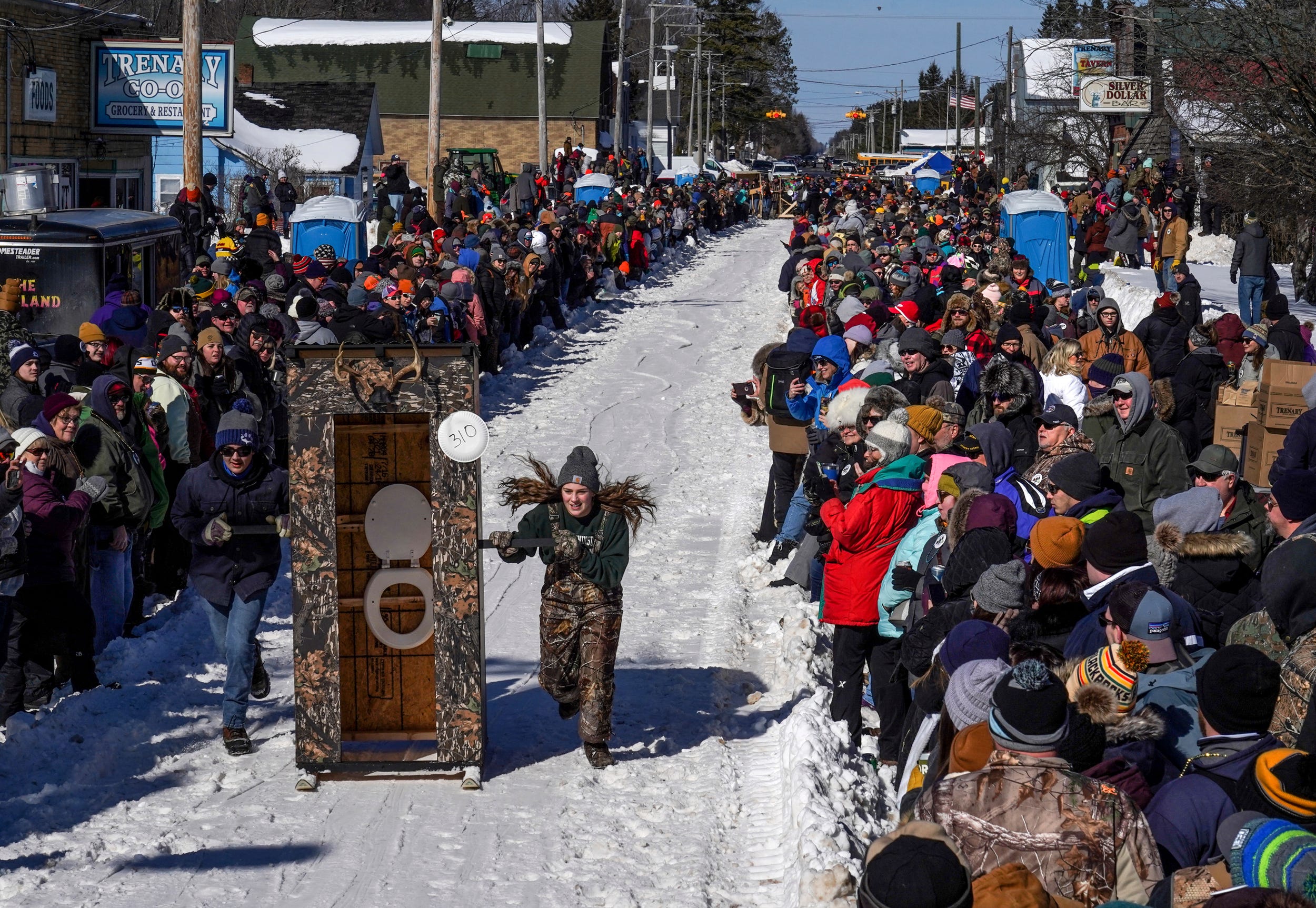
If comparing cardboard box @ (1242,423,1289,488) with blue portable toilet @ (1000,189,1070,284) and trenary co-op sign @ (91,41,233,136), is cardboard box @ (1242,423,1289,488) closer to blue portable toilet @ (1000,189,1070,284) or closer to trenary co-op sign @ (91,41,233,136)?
blue portable toilet @ (1000,189,1070,284)

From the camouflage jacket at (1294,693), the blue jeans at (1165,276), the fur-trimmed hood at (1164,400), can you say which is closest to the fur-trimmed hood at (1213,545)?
the camouflage jacket at (1294,693)

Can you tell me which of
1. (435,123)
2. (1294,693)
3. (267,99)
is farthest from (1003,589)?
(267,99)

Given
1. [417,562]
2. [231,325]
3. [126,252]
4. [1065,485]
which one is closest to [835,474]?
[1065,485]

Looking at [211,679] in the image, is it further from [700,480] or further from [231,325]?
[700,480]

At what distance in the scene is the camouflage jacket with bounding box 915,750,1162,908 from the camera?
364cm

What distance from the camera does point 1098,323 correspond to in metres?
12.9

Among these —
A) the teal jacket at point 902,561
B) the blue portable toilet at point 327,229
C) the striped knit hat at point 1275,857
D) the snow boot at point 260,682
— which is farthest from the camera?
the blue portable toilet at point 327,229

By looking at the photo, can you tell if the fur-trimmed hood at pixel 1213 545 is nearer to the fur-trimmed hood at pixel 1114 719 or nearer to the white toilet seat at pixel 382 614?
the fur-trimmed hood at pixel 1114 719

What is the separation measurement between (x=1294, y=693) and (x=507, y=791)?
3.67 metres

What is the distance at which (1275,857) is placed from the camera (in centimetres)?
324

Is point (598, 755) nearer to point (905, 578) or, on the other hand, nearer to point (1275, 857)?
point (905, 578)

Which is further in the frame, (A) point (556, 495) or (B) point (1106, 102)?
(B) point (1106, 102)

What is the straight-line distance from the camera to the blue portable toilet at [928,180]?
158 feet

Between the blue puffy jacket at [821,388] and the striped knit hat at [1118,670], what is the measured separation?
214 inches
